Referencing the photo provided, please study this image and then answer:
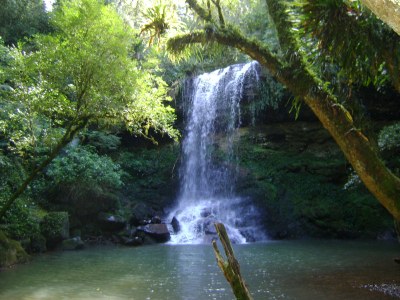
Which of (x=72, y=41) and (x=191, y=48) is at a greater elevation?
(x=72, y=41)

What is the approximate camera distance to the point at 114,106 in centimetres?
955

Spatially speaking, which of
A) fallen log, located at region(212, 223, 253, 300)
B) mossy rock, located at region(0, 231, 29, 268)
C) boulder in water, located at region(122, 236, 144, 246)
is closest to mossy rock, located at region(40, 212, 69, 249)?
mossy rock, located at region(0, 231, 29, 268)

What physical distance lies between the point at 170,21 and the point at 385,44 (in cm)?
461

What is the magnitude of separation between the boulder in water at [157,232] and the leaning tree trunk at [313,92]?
30.1 feet

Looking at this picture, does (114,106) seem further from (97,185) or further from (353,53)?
(97,185)

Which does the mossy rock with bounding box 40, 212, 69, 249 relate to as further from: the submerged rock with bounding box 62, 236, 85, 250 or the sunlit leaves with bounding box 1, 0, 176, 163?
the sunlit leaves with bounding box 1, 0, 176, 163

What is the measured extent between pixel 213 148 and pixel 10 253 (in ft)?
39.7

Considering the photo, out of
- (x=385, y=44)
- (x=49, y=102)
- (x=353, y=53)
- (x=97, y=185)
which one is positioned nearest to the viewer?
(x=385, y=44)

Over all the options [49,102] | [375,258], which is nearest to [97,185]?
[49,102]

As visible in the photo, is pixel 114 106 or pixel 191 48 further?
pixel 114 106

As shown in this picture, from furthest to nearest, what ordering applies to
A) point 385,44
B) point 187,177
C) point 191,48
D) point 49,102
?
point 187,177 → point 49,102 → point 191,48 → point 385,44

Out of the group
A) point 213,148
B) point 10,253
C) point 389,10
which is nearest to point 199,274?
point 10,253

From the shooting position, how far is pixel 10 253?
10117 millimetres

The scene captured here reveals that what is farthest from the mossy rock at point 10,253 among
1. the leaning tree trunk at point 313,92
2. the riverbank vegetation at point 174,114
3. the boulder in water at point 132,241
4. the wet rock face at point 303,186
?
the wet rock face at point 303,186
